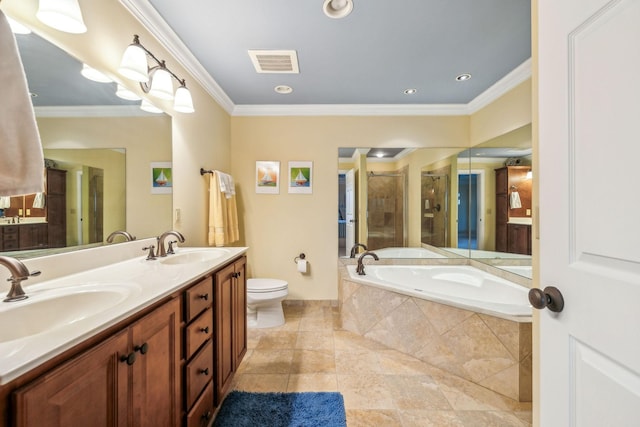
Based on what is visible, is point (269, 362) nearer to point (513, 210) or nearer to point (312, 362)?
point (312, 362)

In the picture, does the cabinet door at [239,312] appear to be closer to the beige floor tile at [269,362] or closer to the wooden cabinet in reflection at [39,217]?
the beige floor tile at [269,362]

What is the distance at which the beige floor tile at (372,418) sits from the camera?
1460 millimetres

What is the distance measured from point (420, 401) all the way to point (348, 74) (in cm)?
254

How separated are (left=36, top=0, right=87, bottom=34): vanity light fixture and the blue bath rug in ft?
6.58

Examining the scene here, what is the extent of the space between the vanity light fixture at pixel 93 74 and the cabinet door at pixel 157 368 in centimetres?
119

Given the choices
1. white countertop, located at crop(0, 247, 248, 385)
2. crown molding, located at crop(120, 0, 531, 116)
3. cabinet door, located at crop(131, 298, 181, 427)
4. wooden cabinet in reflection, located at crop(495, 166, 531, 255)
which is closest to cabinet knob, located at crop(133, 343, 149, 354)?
cabinet door, located at crop(131, 298, 181, 427)

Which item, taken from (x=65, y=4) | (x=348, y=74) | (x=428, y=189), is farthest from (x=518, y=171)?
(x=65, y=4)

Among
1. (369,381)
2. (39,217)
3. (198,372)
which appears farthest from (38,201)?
(369,381)

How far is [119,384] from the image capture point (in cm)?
76

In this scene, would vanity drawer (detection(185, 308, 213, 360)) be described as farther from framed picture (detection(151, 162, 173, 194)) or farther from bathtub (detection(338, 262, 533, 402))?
bathtub (detection(338, 262, 533, 402))

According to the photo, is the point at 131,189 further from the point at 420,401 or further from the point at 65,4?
the point at 420,401

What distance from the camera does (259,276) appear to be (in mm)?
3178

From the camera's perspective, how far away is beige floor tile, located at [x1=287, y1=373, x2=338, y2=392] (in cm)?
174

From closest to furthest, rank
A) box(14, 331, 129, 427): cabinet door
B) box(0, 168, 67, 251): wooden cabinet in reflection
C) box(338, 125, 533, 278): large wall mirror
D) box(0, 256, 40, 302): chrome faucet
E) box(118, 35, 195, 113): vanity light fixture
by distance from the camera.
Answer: box(14, 331, 129, 427): cabinet door < box(0, 256, 40, 302): chrome faucet < box(0, 168, 67, 251): wooden cabinet in reflection < box(118, 35, 195, 113): vanity light fixture < box(338, 125, 533, 278): large wall mirror
